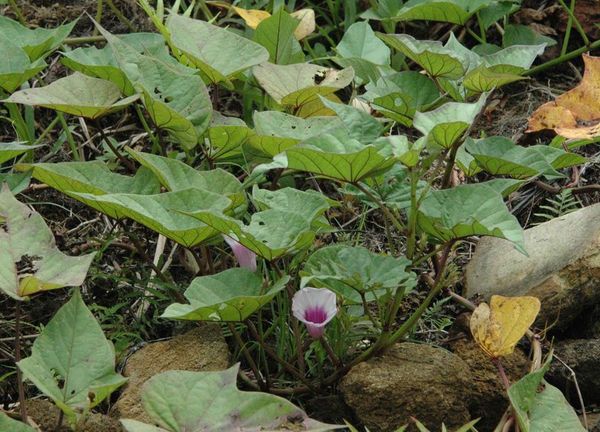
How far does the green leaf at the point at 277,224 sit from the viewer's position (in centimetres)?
149

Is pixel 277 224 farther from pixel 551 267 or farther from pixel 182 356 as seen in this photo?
pixel 551 267

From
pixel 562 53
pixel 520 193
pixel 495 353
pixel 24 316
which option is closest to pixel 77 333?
pixel 24 316

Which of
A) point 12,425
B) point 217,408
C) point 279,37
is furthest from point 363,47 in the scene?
point 12,425

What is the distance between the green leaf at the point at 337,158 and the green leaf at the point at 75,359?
0.38 meters

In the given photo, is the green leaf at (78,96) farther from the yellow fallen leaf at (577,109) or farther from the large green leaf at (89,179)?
the yellow fallen leaf at (577,109)

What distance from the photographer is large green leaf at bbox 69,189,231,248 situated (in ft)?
5.08

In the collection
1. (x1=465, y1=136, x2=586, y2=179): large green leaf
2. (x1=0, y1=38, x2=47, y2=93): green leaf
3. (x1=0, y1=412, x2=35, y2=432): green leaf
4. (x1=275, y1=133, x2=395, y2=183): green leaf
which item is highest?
(x1=275, y1=133, x2=395, y2=183): green leaf

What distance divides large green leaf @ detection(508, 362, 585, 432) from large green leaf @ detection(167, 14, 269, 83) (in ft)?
2.78

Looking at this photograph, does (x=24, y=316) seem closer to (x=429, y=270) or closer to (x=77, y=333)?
(x=77, y=333)

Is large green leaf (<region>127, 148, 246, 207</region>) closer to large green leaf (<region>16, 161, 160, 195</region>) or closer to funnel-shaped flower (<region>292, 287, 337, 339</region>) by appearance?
large green leaf (<region>16, 161, 160, 195</region>)

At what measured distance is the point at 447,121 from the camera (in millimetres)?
1579

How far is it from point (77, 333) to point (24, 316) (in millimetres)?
551

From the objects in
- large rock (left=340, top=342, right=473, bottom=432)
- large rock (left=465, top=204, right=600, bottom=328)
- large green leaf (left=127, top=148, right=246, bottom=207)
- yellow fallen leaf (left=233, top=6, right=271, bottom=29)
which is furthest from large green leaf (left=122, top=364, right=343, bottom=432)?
yellow fallen leaf (left=233, top=6, right=271, bottom=29)

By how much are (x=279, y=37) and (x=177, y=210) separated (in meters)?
0.83
